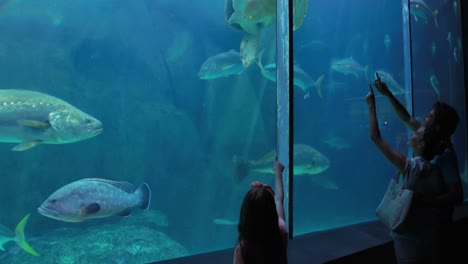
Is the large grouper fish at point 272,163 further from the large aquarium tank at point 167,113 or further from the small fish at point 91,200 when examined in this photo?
the small fish at point 91,200

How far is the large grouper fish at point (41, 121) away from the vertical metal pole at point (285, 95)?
1807 millimetres

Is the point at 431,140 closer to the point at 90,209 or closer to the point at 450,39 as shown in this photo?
the point at 90,209

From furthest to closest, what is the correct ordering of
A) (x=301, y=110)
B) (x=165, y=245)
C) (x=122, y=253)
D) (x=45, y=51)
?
(x=301, y=110) → (x=45, y=51) → (x=165, y=245) → (x=122, y=253)

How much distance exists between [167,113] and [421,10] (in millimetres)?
7664

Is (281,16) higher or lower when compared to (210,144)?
higher

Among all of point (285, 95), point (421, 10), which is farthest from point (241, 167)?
point (421, 10)

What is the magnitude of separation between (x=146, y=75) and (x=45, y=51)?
3.27 metres

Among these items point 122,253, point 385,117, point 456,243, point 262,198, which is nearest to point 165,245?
point 122,253

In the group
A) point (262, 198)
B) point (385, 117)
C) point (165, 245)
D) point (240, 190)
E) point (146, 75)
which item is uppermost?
point (146, 75)

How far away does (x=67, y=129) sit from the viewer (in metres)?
3.16

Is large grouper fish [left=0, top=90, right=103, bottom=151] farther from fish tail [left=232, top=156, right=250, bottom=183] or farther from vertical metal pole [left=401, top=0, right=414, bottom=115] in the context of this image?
vertical metal pole [left=401, top=0, right=414, bottom=115]

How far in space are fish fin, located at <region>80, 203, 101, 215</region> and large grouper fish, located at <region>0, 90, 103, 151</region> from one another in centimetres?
89

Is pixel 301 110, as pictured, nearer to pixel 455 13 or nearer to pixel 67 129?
pixel 455 13

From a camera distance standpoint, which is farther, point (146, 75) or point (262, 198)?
point (146, 75)
